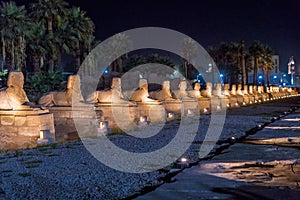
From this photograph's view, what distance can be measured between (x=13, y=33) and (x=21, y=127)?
2221 cm

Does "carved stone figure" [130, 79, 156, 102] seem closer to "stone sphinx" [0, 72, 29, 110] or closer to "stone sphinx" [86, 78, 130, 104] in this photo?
"stone sphinx" [86, 78, 130, 104]

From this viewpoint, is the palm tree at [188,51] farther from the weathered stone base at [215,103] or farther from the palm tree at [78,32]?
the weathered stone base at [215,103]

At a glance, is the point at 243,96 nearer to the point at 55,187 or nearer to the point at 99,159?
the point at 99,159

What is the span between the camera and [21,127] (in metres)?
13.4

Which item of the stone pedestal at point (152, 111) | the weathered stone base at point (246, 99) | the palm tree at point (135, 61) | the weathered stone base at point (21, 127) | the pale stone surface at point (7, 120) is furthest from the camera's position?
the palm tree at point (135, 61)

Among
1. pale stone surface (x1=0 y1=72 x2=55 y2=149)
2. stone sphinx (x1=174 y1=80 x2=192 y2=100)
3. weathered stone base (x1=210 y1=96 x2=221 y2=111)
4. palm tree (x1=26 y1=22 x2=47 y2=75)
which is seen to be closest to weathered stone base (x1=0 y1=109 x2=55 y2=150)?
pale stone surface (x1=0 y1=72 x2=55 y2=149)

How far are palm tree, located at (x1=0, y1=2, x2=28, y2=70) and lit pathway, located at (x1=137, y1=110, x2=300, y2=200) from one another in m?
25.2

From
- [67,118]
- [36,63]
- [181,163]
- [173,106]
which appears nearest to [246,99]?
[36,63]

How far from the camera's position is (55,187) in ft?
23.9

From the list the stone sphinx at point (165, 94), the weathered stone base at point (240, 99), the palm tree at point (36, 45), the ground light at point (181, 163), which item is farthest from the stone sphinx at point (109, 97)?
the weathered stone base at point (240, 99)

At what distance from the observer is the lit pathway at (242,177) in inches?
270

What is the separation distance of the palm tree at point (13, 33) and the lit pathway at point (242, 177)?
25.2 metres

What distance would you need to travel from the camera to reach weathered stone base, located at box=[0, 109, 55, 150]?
1332cm

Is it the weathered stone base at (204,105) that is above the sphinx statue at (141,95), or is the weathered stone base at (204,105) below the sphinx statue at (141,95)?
below
